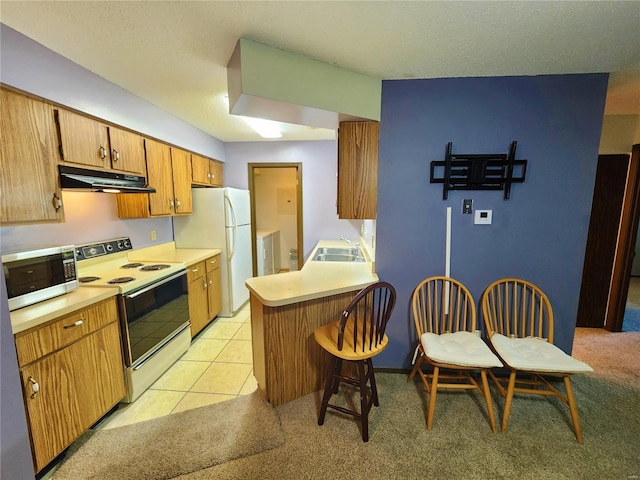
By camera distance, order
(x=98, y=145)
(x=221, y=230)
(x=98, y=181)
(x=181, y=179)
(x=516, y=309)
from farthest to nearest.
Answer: (x=221, y=230) → (x=181, y=179) → (x=516, y=309) → (x=98, y=145) → (x=98, y=181)

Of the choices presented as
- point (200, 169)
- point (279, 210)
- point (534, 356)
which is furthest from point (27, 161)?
point (279, 210)

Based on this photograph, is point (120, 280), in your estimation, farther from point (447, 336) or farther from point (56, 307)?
point (447, 336)

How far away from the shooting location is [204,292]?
9.98 feet

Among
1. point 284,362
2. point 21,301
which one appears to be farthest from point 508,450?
point 21,301

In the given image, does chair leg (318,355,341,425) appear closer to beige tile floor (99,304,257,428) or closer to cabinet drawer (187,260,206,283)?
beige tile floor (99,304,257,428)

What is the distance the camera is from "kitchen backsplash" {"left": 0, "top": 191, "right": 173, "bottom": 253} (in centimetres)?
172

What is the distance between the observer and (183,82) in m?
2.03

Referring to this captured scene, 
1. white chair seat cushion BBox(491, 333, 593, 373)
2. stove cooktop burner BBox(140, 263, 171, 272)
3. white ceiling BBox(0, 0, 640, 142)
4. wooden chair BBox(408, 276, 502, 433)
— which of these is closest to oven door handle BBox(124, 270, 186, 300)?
stove cooktop burner BBox(140, 263, 171, 272)

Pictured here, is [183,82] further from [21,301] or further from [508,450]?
[508,450]

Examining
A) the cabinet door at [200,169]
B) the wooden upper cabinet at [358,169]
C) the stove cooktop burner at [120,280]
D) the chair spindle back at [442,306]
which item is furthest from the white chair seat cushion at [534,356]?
the cabinet door at [200,169]

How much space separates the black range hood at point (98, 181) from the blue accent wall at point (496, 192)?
6.40ft

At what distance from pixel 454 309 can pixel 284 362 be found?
4.52 feet

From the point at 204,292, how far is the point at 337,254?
5.44 feet

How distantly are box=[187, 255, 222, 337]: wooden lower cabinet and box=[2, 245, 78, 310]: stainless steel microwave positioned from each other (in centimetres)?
104
